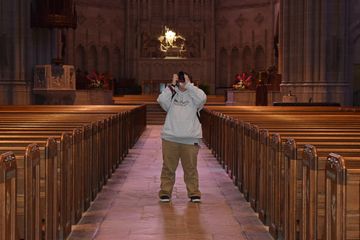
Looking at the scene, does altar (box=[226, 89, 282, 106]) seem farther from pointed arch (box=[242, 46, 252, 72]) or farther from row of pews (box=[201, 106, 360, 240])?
row of pews (box=[201, 106, 360, 240])

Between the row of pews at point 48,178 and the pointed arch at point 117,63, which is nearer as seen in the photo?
the row of pews at point 48,178

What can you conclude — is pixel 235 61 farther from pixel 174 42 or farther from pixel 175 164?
pixel 175 164

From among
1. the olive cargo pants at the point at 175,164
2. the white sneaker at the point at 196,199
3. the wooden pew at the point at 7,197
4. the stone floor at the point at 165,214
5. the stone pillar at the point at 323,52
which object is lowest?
the stone floor at the point at 165,214

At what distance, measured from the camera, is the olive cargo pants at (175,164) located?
8.91 metres

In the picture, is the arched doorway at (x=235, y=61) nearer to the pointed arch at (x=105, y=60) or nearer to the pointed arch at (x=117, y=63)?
the pointed arch at (x=117, y=63)

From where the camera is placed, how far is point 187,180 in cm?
892

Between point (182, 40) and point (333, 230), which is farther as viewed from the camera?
point (182, 40)

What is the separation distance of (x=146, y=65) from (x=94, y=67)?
3.12m

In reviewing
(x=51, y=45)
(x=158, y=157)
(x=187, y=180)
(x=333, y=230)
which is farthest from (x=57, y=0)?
(x=333, y=230)

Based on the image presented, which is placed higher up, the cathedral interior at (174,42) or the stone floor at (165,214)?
the cathedral interior at (174,42)

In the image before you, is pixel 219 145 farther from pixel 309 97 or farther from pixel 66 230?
pixel 309 97

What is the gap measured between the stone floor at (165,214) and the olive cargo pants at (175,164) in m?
0.20

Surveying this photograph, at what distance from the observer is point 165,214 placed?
26.3 ft

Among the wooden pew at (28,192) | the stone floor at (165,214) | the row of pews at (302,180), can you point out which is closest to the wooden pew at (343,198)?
the row of pews at (302,180)
